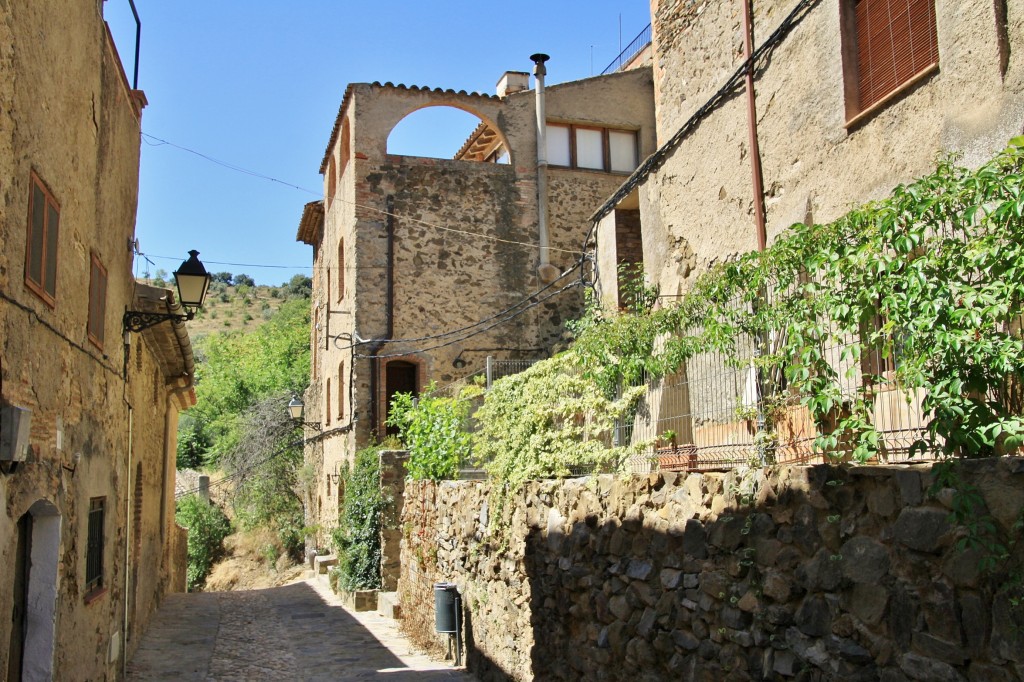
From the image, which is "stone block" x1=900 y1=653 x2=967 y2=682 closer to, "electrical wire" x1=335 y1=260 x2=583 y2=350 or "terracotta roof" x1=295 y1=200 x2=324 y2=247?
"electrical wire" x1=335 y1=260 x2=583 y2=350

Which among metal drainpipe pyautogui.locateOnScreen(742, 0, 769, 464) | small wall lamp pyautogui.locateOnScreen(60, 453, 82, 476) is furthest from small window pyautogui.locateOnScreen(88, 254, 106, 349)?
metal drainpipe pyautogui.locateOnScreen(742, 0, 769, 464)

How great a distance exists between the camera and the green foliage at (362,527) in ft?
51.9

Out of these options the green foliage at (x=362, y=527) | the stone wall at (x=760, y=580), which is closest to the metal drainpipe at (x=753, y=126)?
the stone wall at (x=760, y=580)

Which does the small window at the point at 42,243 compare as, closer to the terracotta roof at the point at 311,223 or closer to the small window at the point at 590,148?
the small window at the point at 590,148

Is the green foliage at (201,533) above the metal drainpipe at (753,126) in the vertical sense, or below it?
below

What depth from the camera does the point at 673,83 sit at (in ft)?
35.1

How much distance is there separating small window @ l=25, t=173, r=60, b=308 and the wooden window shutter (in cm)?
610

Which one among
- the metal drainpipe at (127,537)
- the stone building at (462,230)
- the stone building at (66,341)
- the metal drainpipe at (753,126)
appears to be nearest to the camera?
the stone building at (66,341)

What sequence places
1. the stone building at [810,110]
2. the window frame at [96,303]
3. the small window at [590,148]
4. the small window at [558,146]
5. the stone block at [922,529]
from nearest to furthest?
the stone block at [922,529] < the stone building at [810,110] < the window frame at [96,303] < the small window at [558,146] < the small window at [590,148]

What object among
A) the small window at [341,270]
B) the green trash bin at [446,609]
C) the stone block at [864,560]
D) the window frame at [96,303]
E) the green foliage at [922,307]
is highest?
the small window at [341,270]

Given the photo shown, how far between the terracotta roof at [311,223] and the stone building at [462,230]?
3163 millimetres

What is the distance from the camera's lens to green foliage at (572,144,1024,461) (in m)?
3.77

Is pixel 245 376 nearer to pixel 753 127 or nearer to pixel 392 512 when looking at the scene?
pixel 392 512

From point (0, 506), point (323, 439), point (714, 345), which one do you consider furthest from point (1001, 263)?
point (323, 439)
